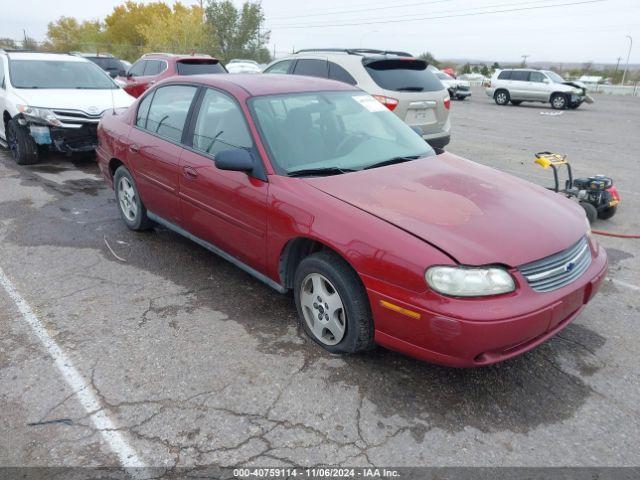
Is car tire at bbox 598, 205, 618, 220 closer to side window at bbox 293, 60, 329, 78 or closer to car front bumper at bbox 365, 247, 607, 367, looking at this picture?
car front bumper at bbox 365, 247, 607, 367

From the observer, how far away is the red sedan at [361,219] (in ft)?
8.52

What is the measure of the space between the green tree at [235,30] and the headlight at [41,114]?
129 feet

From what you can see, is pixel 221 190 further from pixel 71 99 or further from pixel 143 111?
pixel 71 99

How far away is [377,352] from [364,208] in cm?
96

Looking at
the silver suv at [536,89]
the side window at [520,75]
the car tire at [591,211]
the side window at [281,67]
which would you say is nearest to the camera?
the car tire at [591,211]

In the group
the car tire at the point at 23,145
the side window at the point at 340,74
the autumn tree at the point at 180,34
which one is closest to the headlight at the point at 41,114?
the car tire at the point at 23,145

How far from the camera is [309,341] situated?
11.1 ft

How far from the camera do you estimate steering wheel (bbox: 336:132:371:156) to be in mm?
3673

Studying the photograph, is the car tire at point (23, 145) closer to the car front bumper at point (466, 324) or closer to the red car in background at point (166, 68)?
the red car in background at point (166, 68)

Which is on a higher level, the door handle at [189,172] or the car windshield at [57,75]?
the car windshield at [57,75]

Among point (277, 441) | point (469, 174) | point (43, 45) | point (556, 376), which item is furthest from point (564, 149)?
point (43, 45)

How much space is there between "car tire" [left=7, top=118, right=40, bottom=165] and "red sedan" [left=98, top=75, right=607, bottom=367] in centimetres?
398

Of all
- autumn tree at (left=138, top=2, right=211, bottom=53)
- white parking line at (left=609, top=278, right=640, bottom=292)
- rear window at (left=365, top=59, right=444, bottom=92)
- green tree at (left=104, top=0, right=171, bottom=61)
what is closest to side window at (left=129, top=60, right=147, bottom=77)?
rear window at (left=365, top=59, right=444, bottom=92)

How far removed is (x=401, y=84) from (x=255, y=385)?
5.91 meters
